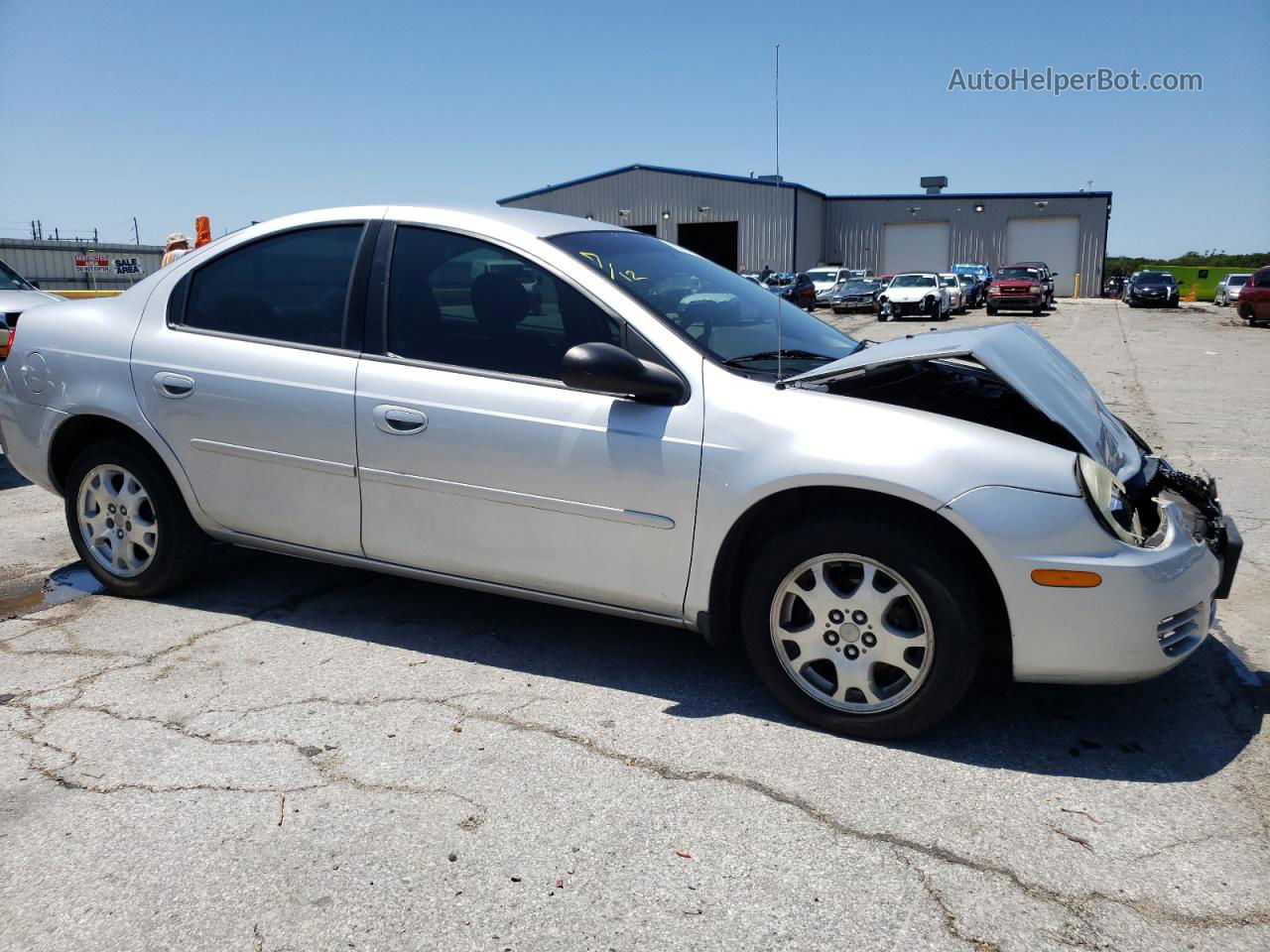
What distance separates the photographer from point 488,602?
4.49 meters

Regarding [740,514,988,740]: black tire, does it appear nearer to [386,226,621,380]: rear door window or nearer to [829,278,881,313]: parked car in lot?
[386,226,621,380]: rear door window

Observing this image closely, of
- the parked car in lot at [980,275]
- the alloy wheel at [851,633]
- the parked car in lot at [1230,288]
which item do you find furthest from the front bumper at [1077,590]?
the parked car in lot at [1230,288]

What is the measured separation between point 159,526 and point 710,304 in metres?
2.49

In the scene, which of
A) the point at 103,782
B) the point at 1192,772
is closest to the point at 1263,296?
the point at 1192,772

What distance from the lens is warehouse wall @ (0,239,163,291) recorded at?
36.2 meters

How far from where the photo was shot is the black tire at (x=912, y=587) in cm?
302

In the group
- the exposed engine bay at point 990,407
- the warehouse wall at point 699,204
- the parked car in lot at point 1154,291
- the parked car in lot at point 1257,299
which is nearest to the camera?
the exposed engine bay at point 990,407

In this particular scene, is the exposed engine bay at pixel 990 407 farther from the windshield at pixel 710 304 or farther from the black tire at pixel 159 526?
the black tire at pixel 159 526

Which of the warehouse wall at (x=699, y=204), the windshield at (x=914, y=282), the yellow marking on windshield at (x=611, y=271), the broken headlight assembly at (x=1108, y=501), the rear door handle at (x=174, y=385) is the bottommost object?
the broken headlight assembly at (x=1108, y=501)

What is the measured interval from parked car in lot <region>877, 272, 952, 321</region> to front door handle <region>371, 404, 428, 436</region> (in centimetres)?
3019

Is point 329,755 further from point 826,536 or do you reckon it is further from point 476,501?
point 826,536

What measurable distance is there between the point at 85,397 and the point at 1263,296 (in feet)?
103

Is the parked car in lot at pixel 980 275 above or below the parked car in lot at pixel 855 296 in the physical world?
above

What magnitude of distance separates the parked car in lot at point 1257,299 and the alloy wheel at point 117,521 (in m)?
31.3
